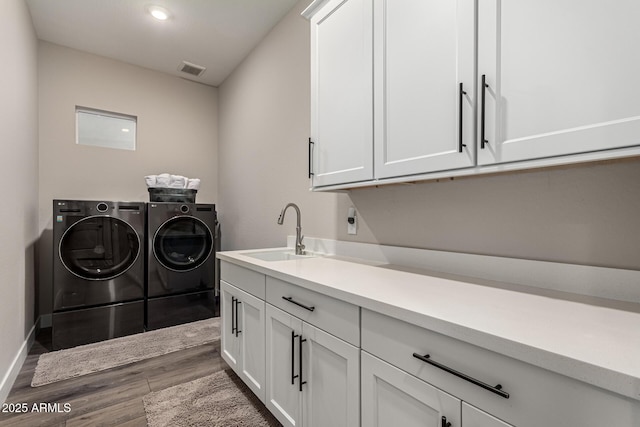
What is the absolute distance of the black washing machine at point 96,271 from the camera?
99.0 inches

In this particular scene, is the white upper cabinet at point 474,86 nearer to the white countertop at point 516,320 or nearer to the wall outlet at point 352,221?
the wall outlet at point 352,221

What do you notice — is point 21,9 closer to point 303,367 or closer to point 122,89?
point 122,89

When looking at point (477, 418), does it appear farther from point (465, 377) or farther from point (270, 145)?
point (270, 145)

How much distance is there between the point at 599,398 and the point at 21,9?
12.3 feet

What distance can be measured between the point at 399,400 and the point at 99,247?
9.46ft

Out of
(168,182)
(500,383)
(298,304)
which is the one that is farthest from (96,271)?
(500,383)

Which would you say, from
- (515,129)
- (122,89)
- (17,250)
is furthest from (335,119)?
(122,89)

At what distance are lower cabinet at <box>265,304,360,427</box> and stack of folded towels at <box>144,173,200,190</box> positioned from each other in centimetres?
227

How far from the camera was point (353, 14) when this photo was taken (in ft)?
5.06

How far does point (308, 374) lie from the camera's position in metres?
1.27

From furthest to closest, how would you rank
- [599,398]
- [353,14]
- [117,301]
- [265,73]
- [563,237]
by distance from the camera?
1. [265,73]
2. [117,301]
3. [353,14]
4. [563,237]
5. [599,398]

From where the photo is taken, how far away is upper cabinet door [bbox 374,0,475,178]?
108 centimetres

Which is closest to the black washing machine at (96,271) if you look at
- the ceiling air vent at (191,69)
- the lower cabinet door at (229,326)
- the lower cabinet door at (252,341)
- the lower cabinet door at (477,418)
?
the lower cabinet door at (229,326)

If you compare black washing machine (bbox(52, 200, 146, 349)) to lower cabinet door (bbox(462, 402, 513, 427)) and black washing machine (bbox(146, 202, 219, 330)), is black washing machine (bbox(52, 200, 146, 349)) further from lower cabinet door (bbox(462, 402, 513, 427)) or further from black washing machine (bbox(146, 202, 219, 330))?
lower cabinet door (bbox(462, 402, 513, 427))
